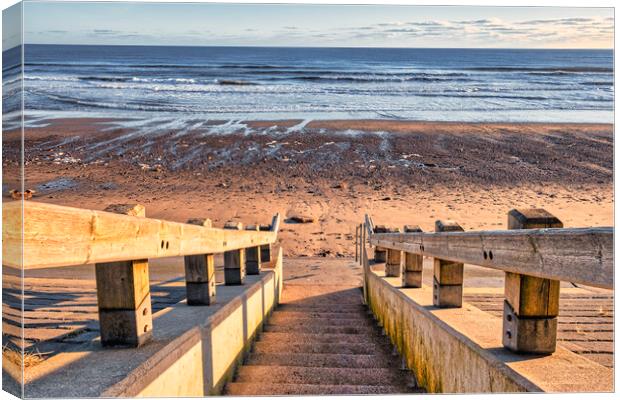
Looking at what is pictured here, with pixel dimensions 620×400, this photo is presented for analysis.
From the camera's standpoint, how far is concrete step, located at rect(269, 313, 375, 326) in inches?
216

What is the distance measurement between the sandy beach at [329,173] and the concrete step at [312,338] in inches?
224

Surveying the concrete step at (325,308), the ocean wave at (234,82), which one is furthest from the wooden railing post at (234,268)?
the ocean wave at (234,82)

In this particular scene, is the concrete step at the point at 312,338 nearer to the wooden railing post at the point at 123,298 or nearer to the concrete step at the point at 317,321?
the concrete step at the point at 317,321

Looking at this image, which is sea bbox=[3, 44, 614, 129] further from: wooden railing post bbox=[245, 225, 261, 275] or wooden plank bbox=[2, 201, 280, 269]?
wooden plank bbox=[2, 201, 280, 269]

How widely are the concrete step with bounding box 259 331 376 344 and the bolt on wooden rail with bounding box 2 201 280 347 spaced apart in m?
0.96

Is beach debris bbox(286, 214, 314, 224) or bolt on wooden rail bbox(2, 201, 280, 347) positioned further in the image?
beach debris bbox(286, 214, 314, 224)

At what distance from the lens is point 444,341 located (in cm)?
312

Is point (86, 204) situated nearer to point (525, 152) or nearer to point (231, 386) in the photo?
point (231, 386)

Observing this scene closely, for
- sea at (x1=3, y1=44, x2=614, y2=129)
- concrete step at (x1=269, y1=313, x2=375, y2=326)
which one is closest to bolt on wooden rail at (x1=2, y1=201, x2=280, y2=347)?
concrete step at (x1=269, y1=313, x2=375, y2=326)

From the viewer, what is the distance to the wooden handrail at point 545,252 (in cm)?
173

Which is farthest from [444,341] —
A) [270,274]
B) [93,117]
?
[93,117]

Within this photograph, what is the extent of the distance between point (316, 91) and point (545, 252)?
31.2 meters

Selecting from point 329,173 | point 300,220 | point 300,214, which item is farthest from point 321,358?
point 329,173

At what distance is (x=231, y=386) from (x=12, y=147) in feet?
6.18
